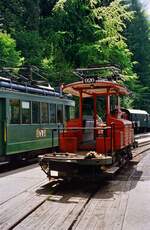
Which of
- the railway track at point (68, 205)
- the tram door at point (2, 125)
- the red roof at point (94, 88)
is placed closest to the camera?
the railway track at point (68, 205)

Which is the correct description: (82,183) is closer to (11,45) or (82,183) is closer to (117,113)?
(117,113)

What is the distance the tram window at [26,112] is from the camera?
54.7 feet

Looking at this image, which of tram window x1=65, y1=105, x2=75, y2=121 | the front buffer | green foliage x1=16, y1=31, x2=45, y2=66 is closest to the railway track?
the front buffer

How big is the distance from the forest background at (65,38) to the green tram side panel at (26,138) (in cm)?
1105

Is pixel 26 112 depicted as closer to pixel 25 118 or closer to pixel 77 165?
pixel 25 118

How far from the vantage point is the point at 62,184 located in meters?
12.0

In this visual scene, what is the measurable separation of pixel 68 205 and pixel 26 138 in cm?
781

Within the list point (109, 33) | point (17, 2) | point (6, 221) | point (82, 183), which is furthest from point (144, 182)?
point (17, 2)

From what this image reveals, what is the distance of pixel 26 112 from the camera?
55.6 ft

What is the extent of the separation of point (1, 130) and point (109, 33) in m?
19.2

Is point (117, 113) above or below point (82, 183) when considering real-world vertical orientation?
above

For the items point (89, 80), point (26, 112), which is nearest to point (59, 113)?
point (26, 112)

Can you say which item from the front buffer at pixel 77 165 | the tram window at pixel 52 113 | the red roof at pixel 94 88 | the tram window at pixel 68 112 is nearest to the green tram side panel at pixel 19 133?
the tram window at pixel 52 113

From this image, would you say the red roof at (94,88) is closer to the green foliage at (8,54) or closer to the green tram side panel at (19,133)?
the green tram side panel at (19,133)
